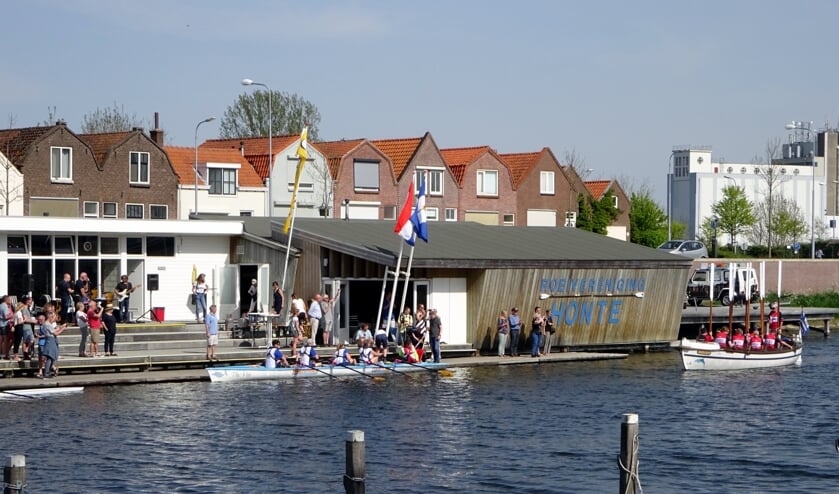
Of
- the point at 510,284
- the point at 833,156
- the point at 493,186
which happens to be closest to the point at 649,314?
the point at 510,284

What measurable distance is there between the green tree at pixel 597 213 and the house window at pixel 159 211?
104ft

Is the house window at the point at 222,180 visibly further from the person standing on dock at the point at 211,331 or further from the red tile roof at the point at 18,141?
the person standing on dock at the point at 211,331

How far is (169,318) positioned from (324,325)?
6.66m

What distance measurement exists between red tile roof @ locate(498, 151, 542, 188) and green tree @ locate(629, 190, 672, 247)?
1750cm

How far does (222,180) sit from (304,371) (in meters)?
37.3

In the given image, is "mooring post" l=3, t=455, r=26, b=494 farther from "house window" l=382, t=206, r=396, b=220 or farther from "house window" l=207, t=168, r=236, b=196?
"house window" l=382, t=206, r=396, b=220

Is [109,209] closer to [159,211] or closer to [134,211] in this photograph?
[134,211]

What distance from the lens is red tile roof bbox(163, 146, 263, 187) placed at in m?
76.1

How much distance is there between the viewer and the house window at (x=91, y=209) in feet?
232

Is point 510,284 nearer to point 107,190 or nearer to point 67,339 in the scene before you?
point 67,339

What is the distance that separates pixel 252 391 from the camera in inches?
1538

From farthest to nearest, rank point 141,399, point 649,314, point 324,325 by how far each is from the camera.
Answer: point 649,314, point 324,325, point 141,399

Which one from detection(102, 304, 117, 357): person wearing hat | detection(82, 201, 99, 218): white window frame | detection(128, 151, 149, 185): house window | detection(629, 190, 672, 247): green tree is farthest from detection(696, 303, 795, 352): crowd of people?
detection(629, 190, 672, 247): green tree

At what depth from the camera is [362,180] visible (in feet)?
276
